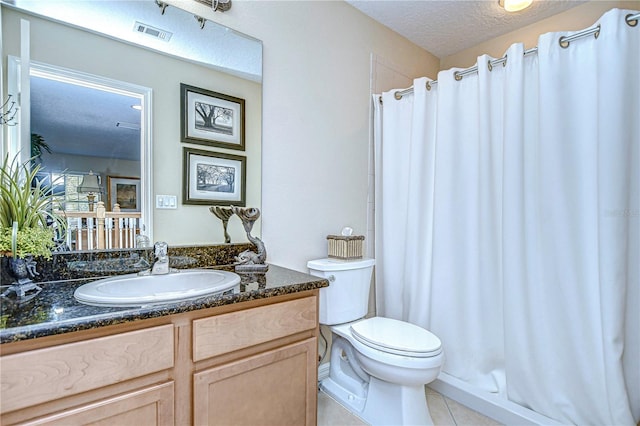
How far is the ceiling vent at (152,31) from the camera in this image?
130cm

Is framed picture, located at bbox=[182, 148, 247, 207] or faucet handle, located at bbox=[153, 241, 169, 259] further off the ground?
framed picture, located at bbox=[182, 148, 247, 207]

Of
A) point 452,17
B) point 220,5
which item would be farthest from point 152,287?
point 452,17

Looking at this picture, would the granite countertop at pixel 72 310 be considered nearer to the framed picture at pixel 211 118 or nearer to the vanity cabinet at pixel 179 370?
the vanity cabinet at pixel 179 370

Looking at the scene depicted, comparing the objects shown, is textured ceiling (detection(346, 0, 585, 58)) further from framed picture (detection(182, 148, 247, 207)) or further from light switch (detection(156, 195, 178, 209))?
light switch (detection(156, 195, 178, 209))

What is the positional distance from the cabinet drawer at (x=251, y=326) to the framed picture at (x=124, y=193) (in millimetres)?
650

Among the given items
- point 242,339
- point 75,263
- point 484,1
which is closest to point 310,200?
point 242,339

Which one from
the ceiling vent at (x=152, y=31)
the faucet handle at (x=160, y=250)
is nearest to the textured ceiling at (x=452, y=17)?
the ceiling vent at (x=152, y=31)

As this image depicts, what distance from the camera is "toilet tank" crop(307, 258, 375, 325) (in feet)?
5.50

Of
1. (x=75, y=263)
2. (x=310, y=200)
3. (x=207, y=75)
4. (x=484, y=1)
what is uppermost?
(x=484, y=1)

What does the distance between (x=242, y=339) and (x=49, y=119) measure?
41.8 inches

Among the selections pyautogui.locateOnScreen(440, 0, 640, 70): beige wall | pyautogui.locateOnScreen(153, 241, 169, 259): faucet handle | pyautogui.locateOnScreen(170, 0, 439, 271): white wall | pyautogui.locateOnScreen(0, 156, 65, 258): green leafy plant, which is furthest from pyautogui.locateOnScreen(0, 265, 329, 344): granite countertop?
pyautogui.locateOnScreen(440, 0, 640, 70): beige wall

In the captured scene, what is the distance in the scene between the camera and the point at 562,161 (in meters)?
1.45

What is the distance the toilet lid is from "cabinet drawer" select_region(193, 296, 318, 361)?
377 millimetres

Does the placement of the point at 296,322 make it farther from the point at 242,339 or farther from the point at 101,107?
the point at 101,107
